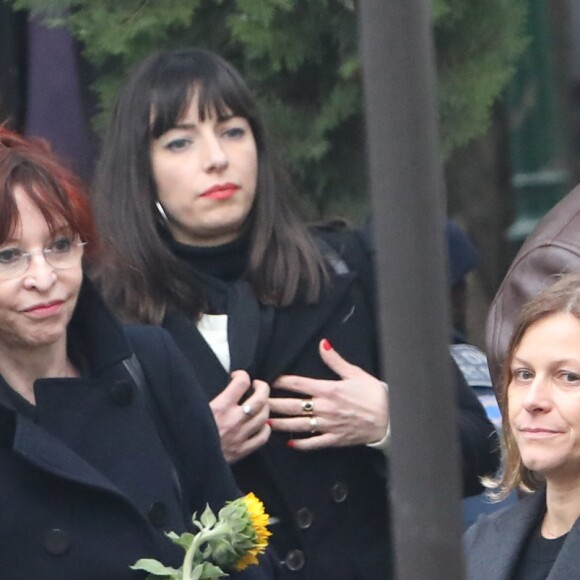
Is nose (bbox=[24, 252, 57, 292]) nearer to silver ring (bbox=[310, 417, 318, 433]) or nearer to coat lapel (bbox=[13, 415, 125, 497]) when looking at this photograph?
coat lapel (bbox=[13, 415, 125, 497])

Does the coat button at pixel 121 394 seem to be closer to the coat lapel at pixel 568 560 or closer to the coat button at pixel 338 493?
the coat button at pixel 338 493

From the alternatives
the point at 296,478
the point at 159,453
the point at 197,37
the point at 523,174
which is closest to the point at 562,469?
the point at 159,453

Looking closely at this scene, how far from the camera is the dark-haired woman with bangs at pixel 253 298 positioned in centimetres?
351

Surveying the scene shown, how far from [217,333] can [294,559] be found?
20.2 inches

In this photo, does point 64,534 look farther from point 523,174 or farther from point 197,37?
point 523,174

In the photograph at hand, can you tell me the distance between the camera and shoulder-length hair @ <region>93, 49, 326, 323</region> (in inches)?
140

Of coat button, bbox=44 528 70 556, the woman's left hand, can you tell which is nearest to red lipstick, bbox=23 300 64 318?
coat button, bbox=44 528 70 556

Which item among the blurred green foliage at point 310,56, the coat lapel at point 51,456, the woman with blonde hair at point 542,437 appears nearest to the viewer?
the woman with blonde hair at point 542,437

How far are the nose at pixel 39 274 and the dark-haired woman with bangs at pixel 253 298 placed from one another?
67 centimetres

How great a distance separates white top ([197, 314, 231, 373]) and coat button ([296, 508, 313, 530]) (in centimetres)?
35

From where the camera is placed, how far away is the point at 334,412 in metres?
3.50

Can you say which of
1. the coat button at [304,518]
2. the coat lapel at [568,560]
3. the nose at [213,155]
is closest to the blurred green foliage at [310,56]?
the nose at [213,155]

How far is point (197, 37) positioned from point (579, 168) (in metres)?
3.70

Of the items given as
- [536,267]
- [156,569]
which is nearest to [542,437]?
[536,267]
